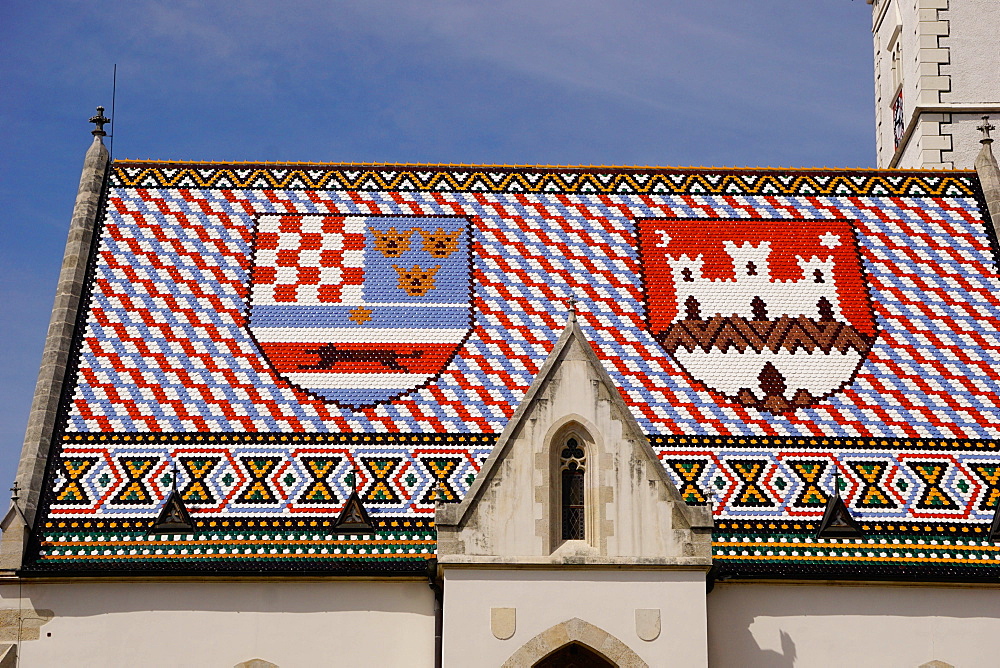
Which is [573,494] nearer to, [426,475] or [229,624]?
[426,475]

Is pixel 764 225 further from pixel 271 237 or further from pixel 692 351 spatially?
pixel 271 237

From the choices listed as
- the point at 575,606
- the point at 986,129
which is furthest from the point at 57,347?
the point at 986,129

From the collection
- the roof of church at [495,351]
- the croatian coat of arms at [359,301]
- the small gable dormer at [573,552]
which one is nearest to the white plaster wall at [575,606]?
the small gable dormer at [573,552]

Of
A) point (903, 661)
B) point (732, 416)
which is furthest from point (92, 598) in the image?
point (903, 661)

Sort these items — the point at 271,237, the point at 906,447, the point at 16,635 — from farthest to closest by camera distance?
1. the point at 271,237
2. the point at 906,447
3. the point at 16,635

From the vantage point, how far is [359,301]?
23.1 meters

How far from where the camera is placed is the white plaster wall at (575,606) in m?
18.5

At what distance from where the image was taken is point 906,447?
21.7m

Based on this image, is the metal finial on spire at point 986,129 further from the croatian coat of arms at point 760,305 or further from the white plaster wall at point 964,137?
the croatian coat of arms at point 760,305

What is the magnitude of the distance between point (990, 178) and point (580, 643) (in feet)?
37.3

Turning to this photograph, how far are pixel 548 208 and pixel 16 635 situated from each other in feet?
33.7

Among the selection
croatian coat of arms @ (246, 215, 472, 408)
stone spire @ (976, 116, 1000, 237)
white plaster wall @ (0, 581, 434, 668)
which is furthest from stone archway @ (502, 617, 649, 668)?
stone spire @ (976, 116, 1000, 237)

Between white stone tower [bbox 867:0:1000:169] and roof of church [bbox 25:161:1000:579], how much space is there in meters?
2.94

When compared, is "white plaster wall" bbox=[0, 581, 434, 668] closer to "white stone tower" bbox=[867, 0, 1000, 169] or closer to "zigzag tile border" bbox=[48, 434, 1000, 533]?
"zigzag tile border" bbox=[48, 434, 1000, 533]
